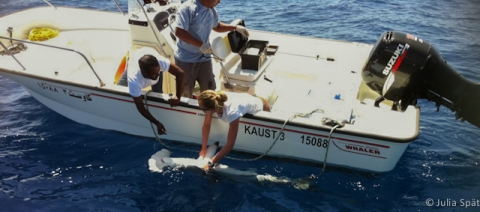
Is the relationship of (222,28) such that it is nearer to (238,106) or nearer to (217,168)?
(238,106)

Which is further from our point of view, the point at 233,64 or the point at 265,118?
the point at 233,64

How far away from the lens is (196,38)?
443 cm

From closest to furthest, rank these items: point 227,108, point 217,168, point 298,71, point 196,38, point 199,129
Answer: point 227,108
point 196,38
point 217,168
point 199,129
point 298,71

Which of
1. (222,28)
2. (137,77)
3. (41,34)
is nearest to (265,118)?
(222,28)

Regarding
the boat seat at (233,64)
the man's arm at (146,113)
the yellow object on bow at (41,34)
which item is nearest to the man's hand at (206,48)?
the boat seat at (233,64)

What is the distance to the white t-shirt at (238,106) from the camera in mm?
4164

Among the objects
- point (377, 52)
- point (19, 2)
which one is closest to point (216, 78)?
point (377, 52)

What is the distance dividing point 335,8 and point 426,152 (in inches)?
276

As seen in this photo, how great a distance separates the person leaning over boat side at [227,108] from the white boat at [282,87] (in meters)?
0.16

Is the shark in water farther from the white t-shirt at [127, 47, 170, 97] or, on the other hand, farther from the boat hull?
the white t-shirt at [127, 47, 170, 97]

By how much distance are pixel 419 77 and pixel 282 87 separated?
1885mm

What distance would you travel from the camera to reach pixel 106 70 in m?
5.86

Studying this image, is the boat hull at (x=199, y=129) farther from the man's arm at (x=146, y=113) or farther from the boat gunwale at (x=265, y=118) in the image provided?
the man's arm at (x=146, y=113)

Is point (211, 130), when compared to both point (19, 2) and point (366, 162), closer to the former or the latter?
point (366, 162)
